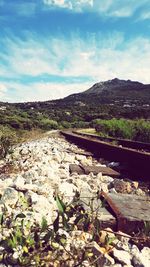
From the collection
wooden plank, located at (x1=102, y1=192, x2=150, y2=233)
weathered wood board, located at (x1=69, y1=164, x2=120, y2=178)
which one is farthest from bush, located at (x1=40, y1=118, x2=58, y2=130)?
wooden plank, located at (x1=102, y1=192, x2=150, y2=233)

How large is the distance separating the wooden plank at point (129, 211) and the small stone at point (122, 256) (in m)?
0.48

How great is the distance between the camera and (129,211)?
3.17 metres

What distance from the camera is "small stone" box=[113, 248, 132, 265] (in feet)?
7.69

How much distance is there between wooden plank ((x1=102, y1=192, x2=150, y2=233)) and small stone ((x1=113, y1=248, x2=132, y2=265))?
48 cm

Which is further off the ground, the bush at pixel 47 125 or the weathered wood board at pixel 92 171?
the weathered wood board at pixel 92 171

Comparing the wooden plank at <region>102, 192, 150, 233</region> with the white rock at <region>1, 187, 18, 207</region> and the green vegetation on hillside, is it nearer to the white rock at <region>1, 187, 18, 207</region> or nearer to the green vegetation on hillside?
the white rock at <region>1, 187, 18, 207</region>

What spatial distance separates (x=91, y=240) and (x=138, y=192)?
7.24 ft

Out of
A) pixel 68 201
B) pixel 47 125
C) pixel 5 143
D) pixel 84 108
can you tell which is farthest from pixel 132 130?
pixel 84 108

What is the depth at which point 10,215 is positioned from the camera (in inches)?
114

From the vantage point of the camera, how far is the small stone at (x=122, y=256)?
234cm

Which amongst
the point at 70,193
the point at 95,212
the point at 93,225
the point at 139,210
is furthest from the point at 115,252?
the point at 70,193

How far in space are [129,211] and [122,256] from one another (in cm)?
80

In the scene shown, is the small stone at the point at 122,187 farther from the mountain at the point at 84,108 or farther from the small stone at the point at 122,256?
the mountain at the point at 84,108

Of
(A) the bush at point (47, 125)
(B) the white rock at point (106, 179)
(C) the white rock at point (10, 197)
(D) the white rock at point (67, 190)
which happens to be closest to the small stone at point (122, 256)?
(C) the white rock at point (10, 197)
